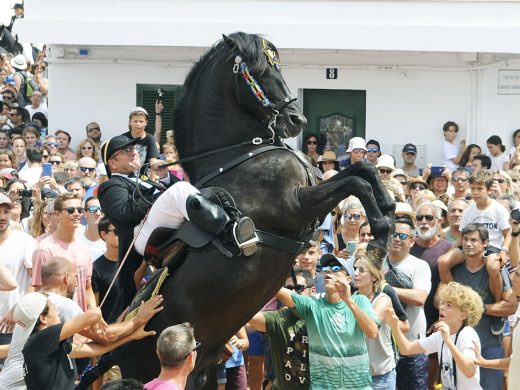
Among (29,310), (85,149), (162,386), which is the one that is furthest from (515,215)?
(85,149)

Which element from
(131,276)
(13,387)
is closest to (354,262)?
(131,276)

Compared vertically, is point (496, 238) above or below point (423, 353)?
above

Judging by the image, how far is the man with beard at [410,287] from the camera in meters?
10.6

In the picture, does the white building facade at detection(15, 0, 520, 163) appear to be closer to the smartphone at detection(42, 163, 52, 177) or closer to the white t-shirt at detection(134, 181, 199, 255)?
the smartphone at detection(42, 163, 52, 177)

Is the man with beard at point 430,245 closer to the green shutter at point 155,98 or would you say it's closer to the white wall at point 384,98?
→ the white wall at point 384,98

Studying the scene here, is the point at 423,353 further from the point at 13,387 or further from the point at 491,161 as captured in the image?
the point at 491,161

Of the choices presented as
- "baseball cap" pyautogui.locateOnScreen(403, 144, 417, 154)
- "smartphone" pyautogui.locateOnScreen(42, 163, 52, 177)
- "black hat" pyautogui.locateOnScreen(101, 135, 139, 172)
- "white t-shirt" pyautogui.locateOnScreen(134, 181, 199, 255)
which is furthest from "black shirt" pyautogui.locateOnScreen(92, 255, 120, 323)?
"baseball cap" pyautogui.locateOnScreen(403, 144, 417, 154)

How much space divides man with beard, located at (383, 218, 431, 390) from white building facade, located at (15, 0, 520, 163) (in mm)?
7326

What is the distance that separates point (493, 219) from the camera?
484 inches

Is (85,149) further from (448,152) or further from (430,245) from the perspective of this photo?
(430,245)

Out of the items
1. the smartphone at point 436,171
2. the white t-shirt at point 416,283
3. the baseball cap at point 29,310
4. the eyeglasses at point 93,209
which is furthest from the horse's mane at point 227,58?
the smartphone at point 436,171

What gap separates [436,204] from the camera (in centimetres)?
1250

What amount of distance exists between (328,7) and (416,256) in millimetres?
7654

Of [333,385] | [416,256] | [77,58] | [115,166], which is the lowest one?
[333,385]
